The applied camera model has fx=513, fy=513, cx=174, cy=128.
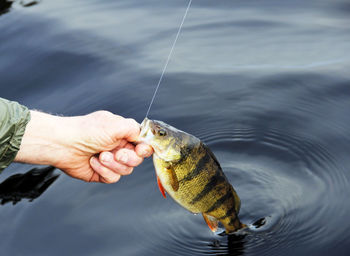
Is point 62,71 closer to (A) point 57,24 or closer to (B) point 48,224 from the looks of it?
(A) point 57,24

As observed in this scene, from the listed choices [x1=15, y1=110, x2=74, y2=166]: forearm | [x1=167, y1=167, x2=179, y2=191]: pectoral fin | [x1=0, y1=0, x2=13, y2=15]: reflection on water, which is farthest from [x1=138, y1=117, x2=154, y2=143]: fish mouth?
[x1=0, y1=0, x2=13, y2=15]: reflection on water

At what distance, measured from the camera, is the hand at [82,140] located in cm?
343

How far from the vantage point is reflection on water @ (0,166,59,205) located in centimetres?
453

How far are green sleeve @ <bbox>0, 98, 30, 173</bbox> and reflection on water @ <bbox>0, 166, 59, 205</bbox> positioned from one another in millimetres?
1331

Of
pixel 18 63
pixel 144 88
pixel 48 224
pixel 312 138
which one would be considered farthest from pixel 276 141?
pixel 18 63

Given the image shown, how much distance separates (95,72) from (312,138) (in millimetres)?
2905

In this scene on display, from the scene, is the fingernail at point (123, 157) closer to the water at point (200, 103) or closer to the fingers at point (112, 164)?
the fingers at point (112, 164)

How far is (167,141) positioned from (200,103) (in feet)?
7.21

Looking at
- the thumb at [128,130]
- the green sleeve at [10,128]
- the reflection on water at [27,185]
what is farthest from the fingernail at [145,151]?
the reflection on water at [27,185]

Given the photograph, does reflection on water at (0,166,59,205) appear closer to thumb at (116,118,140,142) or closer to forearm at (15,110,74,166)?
forearm at (15,110,74,166)

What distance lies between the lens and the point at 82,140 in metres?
3.49

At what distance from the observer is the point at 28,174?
15.7 ft

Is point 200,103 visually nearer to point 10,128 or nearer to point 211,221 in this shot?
point 211,221

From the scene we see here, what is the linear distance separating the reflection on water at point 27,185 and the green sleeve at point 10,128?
4.37 feet
